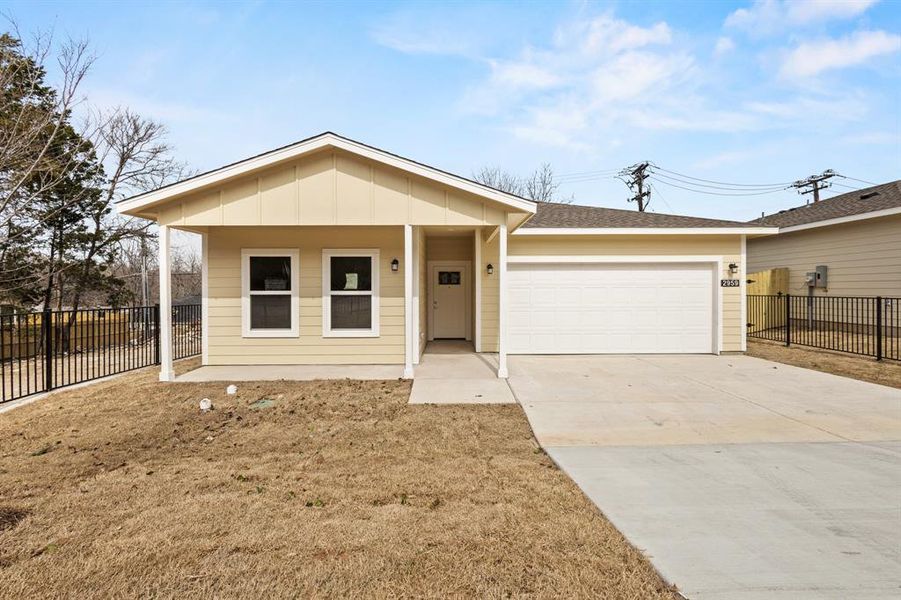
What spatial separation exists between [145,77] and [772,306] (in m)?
19.3

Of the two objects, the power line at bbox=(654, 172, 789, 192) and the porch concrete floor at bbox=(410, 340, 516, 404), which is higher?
the power line at bbox=(654, 172, 789, 192)

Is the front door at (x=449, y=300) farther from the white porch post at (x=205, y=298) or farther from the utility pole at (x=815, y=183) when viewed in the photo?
the utility pole at (x=815, y=183)

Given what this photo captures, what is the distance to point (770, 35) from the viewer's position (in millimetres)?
11398

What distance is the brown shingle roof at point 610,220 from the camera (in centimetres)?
1020

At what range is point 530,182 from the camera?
34.6 metres

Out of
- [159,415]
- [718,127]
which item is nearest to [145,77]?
[159,415]

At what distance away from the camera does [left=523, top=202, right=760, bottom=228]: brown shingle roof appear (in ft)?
33.5

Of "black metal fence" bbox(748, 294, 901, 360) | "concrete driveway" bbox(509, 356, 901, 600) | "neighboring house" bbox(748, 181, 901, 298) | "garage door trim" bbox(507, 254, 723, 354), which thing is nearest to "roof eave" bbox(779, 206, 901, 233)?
"neighboring house" bbox(748, 181, 901, 298)

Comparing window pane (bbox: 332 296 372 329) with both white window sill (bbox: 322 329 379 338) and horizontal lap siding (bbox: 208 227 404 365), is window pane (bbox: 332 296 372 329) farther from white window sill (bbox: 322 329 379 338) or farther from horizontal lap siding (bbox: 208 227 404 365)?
horizontal lap siding (bbox: 208 227 404 365)

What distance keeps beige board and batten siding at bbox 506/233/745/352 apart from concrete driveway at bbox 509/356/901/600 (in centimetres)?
275

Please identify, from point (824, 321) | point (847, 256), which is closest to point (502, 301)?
point (824, 321)

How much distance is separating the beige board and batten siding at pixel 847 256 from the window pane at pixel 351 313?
13359mm

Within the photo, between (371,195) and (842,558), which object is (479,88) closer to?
(371,195)

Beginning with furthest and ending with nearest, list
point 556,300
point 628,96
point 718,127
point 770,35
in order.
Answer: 1. point 718,127
2. point 628,96
3. point 770,35
4. point 556,300
